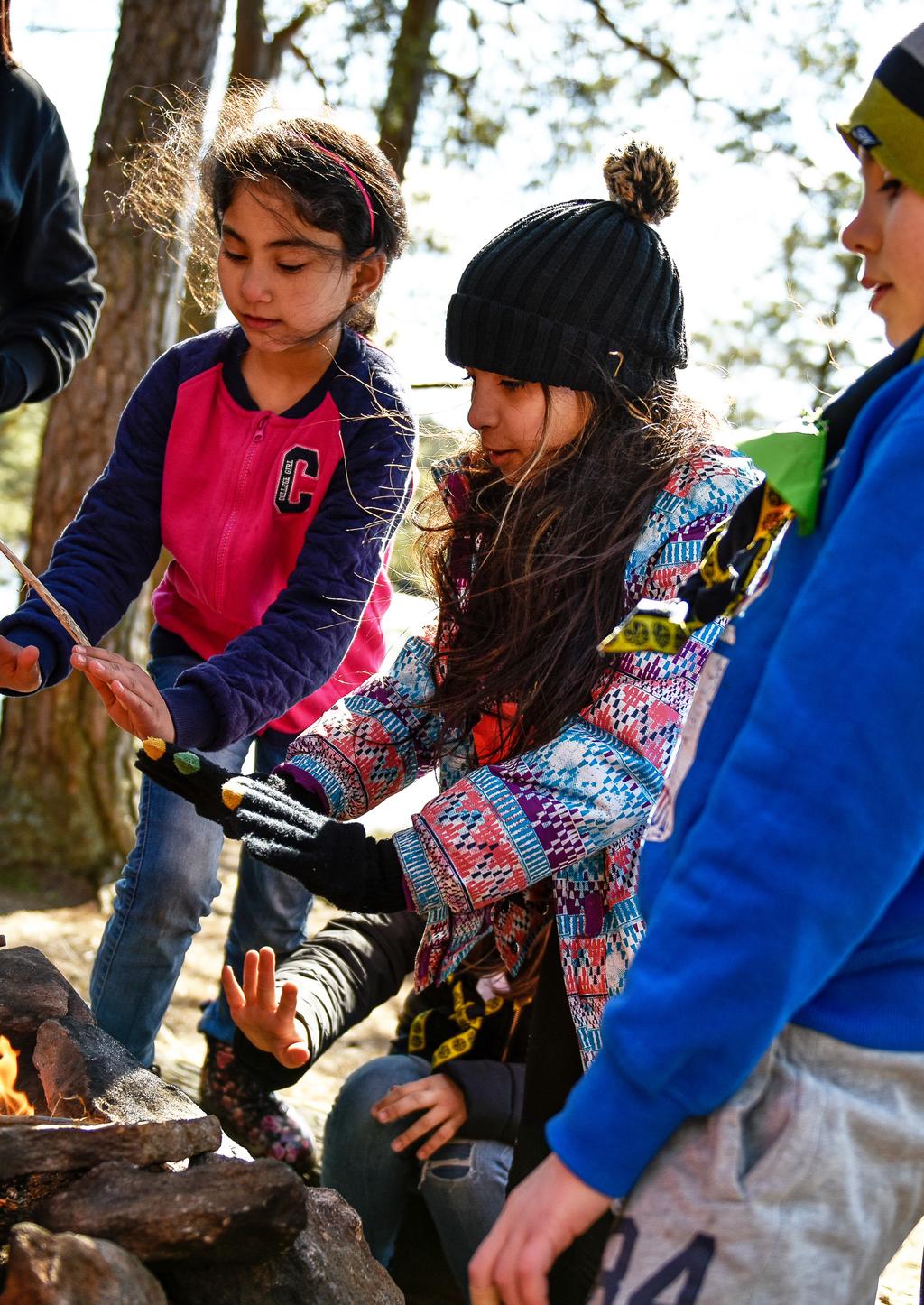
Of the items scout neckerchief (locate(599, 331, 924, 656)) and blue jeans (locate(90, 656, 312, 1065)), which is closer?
scout neckerchief (locate(599, 331, 924, 656))

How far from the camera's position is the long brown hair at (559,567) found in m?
1.81

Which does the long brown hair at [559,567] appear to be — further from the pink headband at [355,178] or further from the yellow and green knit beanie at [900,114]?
the yellow and green knit beanie at [900,114]

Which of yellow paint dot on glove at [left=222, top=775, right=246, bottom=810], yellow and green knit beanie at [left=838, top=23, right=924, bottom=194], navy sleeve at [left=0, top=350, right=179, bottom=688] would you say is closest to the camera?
yellow and green knit beanie at [left=838, top=23, right=924, bottom=194]

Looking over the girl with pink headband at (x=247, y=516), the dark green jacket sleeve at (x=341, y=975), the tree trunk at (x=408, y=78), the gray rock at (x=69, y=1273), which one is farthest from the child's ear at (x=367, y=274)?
the tree trunk at (x=408, y=78)

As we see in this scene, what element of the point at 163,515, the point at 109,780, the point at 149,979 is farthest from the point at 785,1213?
the point at 109,780

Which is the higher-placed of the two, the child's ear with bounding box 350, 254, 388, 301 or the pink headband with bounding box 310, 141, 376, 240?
the pink headband with bounding box 310, 141, 376, 240

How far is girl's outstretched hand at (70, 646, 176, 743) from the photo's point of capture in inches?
76.3

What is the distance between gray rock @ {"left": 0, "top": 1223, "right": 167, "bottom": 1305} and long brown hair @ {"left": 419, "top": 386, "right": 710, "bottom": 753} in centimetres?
88

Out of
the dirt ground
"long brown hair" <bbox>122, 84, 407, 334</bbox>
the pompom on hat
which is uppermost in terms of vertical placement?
"long brown hair" <bbox>122, 84, 407, 334</bbox>

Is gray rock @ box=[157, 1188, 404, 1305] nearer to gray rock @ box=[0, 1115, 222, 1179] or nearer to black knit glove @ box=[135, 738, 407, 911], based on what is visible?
gray rock @ box=[0, 1115, 222, 1179]

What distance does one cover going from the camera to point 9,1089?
1713mm

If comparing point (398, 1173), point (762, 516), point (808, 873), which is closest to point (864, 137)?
point (762, 516)

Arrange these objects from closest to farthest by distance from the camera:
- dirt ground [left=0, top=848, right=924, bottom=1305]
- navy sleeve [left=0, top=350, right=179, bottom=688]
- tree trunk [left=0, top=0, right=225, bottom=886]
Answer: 1. navy sleeve [left=0, top=350, right=179, bottom=688]
2. dirt ground [left=0, top=848, right=924, bottom=1305]
3. tree trunk [left=0, top=0, right=225, bottom=886]

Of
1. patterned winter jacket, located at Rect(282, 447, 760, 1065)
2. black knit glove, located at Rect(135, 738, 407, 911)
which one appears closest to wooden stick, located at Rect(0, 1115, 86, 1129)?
black knit glove, located at Rect(135, 738, 407, 911)
